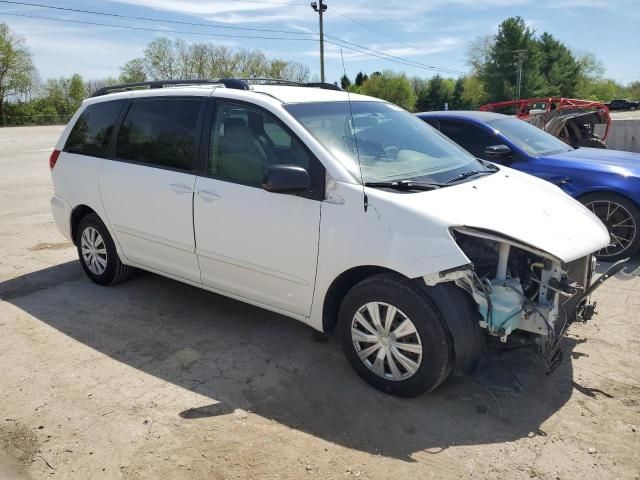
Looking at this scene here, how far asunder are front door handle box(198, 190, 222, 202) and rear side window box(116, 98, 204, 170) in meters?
0.29

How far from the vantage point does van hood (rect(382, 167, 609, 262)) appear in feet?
9.86

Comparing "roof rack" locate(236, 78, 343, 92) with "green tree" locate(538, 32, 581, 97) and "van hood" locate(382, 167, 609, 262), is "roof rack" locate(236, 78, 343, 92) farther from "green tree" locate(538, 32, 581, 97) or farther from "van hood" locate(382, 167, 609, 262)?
"green tree" locate(538, 32, 581, 97)

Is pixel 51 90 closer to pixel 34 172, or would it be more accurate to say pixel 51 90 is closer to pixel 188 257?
pixel 34 172

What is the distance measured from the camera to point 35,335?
13.9 feet

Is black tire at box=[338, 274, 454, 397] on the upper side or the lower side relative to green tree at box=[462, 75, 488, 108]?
lower

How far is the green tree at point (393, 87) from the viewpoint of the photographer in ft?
271

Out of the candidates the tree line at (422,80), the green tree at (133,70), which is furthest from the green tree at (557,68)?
the green tree at (133,70)

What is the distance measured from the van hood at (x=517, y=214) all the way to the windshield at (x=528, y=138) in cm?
291

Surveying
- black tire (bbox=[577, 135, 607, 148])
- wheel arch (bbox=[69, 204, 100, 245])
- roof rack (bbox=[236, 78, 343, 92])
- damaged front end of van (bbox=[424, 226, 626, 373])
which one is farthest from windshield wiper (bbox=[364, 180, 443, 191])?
black tire (bbox=[577, 135, 607, 148])

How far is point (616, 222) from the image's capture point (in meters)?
5.88

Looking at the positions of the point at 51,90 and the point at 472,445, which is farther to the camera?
the point at 51,90

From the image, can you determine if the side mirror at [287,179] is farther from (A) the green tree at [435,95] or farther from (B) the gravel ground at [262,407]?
(A) the green tree at [435,95]

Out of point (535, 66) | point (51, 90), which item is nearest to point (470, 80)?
point (535, 66)

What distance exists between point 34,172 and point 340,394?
538 inches
